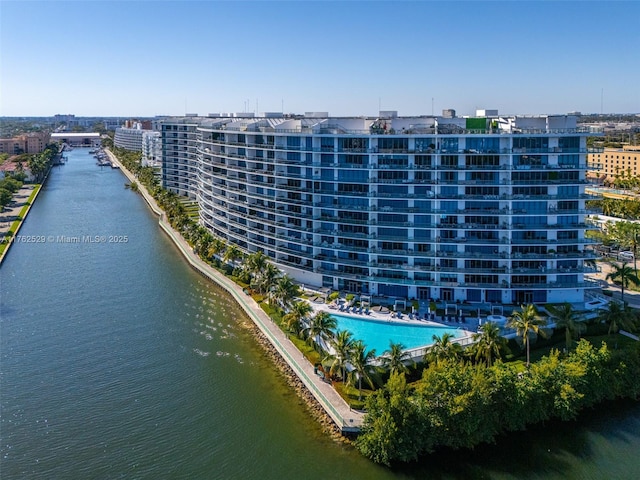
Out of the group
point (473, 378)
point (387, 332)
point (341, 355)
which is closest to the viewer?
point (473, 378)

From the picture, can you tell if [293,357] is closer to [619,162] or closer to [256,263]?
[256,263]

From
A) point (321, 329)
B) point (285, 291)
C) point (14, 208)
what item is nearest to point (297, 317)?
point (321, 329)

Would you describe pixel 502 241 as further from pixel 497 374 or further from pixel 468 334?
pixel 497 374

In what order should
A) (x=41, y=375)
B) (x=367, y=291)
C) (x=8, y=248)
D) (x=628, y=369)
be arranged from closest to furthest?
(x=628, y=369), (x=41, y=375), (x=367, y=291), (x=8, y=248)

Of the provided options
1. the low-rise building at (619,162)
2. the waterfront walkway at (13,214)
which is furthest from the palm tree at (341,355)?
the low-rise building at (619,162)

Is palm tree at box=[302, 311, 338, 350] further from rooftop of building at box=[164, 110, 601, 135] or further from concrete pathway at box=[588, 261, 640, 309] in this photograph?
concrete pathway at box=[588, 261, 640, 309]

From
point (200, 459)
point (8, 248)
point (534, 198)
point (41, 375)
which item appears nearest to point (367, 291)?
point (534, 198)
